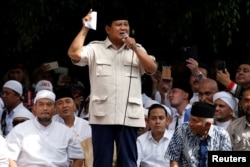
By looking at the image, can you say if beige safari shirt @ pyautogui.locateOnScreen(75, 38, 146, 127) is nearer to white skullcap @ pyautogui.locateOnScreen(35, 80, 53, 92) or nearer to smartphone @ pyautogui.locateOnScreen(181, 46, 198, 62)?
smartphone @ pyautogui.locateOnScreen(181, 46, 198, 62)

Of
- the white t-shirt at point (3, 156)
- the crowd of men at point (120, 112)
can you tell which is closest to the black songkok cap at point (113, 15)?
the crowd of men at point (120, 112)

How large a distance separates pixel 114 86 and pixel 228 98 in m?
2.19

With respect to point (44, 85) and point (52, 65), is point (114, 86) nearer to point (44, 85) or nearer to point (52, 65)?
point (44, 85)

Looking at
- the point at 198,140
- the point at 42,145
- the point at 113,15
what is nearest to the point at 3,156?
the point at 42,145

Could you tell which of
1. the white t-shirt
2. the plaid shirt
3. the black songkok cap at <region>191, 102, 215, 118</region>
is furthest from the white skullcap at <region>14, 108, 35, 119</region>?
the black songkok cap at <region>191, 102, 215, 118</region>

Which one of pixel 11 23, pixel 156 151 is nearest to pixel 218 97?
→ pixel 156 151

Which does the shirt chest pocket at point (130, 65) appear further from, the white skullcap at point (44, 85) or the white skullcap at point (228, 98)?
the white skullcap at point (44, 85)

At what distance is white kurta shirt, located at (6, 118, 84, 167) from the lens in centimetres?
1082

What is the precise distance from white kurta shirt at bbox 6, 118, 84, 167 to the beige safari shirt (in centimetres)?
148

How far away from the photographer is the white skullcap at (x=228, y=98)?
11297 millimetres

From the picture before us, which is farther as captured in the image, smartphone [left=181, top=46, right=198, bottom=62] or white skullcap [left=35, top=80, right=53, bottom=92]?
white skullcap [left=35, top=80, right=53, bottom=92]

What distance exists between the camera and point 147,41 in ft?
48.3

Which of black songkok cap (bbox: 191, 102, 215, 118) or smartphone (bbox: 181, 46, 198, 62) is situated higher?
smartphone (bbox: 181, 46, 198, 62)

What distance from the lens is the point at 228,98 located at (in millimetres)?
11328
